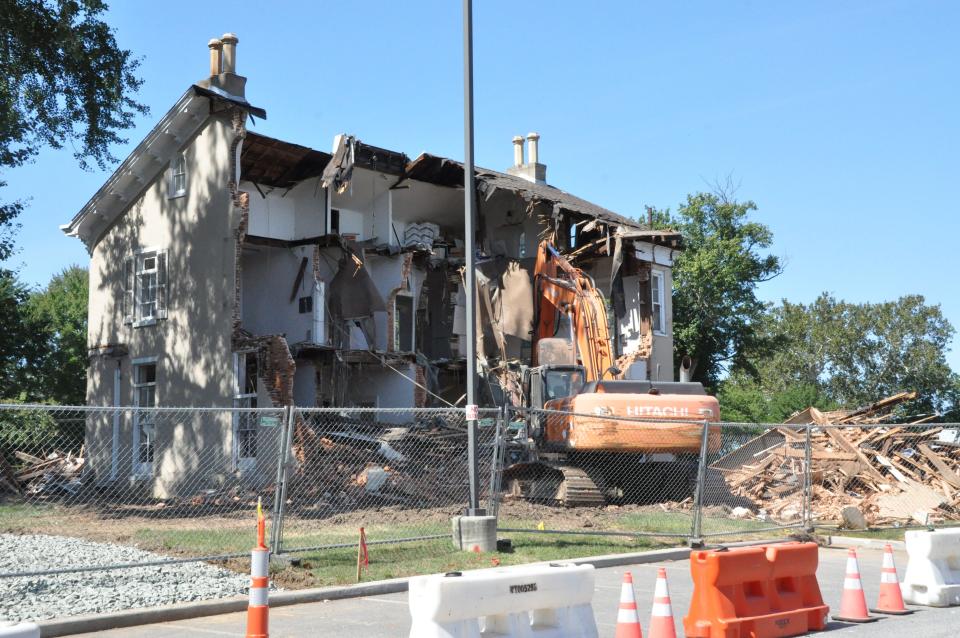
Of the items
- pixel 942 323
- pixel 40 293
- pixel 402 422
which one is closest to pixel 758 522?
pixel 402 422

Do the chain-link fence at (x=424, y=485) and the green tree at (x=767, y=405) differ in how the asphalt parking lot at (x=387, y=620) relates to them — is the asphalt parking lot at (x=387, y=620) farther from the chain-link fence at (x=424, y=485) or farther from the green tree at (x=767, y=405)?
the green tree at (x=767, y=405)

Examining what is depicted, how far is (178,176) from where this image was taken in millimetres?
25812

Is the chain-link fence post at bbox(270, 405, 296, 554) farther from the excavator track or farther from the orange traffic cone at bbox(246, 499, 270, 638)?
the excavator track

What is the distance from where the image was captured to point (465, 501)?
→ 1794 cm

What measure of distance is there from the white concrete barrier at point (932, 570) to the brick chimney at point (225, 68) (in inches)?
Result: 762

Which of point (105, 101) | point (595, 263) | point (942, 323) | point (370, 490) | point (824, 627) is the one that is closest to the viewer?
point (824, 627)

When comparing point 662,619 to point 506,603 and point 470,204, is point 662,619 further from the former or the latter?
point 470,204

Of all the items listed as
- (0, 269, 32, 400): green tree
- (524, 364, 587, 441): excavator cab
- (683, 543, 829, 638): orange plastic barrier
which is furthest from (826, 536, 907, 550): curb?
(0, 269, 32, 400): green tree

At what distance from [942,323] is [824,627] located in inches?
2479

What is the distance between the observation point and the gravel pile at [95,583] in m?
9.33

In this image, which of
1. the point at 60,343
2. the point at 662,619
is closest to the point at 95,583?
the point at 662,619

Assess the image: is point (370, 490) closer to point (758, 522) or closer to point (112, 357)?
point (758, 522)

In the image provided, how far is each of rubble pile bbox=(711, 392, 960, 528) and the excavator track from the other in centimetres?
342

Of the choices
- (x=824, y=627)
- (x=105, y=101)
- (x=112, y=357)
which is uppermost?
(x=105, y=101)
